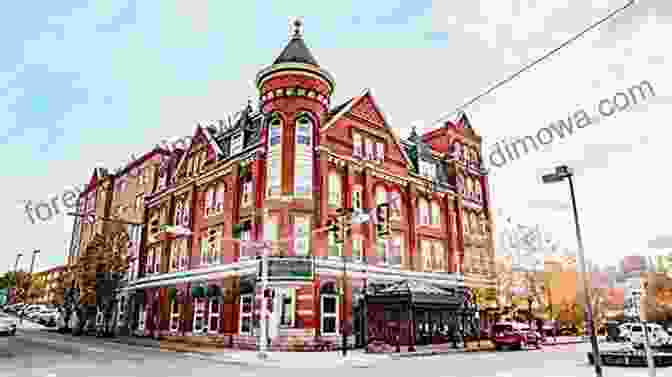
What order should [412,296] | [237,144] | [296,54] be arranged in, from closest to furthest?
[412,296]
[296,54]
[237,144]

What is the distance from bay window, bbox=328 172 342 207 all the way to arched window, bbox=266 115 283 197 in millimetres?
3619

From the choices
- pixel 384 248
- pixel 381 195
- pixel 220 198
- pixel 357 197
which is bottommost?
pixel 384 248

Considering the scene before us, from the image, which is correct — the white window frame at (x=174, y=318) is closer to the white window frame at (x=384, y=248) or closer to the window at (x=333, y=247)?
the window at (x=333, y=247)

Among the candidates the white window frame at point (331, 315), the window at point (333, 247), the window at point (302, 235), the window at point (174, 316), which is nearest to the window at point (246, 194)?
the window at point (302, 235)

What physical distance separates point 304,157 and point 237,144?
6246 millimetres

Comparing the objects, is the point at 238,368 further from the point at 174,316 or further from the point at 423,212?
the point at 423,212

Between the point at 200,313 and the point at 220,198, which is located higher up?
the point at 220,198

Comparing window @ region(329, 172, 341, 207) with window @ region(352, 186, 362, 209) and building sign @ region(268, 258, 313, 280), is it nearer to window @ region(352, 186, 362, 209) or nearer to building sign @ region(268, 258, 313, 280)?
window @ region(352, 186, 362, 209)

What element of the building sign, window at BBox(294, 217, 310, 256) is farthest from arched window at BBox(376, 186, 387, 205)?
the building sign

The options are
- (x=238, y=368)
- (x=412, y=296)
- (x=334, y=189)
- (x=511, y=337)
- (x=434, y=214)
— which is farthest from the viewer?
(x=434, y=214)

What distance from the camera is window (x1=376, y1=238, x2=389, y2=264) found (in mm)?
32875

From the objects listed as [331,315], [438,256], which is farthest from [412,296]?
[438,256]

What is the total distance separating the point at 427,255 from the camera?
37.2 meters

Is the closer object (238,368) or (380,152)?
(238,368)
